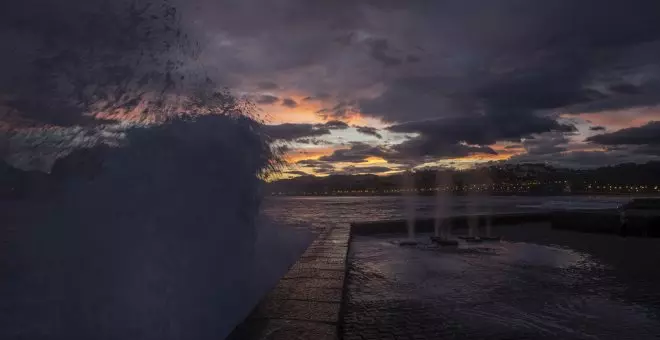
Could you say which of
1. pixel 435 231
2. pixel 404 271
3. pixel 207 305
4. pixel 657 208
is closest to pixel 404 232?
pixel 435 231

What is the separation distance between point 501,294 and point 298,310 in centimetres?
379

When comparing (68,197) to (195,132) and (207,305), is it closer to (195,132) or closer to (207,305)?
(195,132)

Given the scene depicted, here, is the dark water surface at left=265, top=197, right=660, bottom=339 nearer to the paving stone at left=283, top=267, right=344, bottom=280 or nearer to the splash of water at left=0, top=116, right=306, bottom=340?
the paving stone at left=283, top=267, right=344, bottom=280

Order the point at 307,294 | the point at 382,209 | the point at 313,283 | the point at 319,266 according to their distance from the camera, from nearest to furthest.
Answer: the point at 307,294, the point at 313,283, the point at 319,266, the point at 382,209

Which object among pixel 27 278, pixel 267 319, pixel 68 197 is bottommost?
pixel 27 278

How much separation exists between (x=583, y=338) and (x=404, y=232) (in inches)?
536

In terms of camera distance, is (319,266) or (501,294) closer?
(501,294)

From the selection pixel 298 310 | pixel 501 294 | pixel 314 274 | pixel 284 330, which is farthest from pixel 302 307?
pixel 501 294

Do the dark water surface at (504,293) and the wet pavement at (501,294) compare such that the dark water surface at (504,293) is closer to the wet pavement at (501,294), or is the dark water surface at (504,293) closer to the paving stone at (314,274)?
the wet pavement at (501,294)

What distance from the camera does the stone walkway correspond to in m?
4.59

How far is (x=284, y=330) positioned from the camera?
4652 millimetres

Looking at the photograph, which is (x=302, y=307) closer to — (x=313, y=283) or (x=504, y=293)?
(x=313, y=283)

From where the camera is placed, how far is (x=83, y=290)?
29.5ft

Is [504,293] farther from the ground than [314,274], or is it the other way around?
[314,274]
